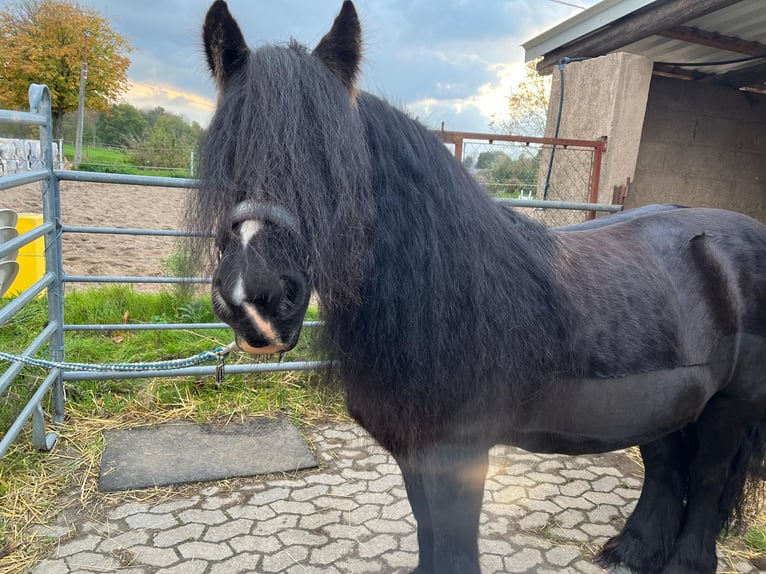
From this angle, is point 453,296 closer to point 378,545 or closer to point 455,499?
point 455,499

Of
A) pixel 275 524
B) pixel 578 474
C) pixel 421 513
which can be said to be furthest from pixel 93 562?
pixel 578 474

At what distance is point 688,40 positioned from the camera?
15.2 feet

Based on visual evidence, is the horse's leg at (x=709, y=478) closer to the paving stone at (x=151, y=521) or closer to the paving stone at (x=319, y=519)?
the paving stone at (x=319, y=519)

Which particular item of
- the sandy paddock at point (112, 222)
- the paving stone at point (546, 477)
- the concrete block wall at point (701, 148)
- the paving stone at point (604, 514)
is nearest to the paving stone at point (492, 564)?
the paving stone at point (604, 514)

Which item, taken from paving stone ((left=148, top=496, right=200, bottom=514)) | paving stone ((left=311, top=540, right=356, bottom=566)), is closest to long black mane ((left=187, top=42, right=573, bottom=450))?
paving stone ((left=311, top=540, right=356, bottom=566))

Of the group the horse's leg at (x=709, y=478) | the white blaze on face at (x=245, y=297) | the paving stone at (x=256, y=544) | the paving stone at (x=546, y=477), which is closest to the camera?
the white blaze on face at (x=245, y=297)

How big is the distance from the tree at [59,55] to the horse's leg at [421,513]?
32.0m

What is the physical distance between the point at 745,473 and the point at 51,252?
3.75 meters

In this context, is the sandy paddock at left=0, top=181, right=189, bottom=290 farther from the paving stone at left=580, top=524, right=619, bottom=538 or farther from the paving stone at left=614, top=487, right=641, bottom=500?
the paving stone at left=614, top=487, right=641, bottom=500

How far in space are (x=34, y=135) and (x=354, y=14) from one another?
2.76 metres

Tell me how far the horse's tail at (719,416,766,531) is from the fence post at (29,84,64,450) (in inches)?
138

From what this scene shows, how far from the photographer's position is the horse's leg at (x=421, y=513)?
1.87 m

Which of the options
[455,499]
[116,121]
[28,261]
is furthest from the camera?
[116,121]

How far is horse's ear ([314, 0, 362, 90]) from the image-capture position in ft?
4.02
